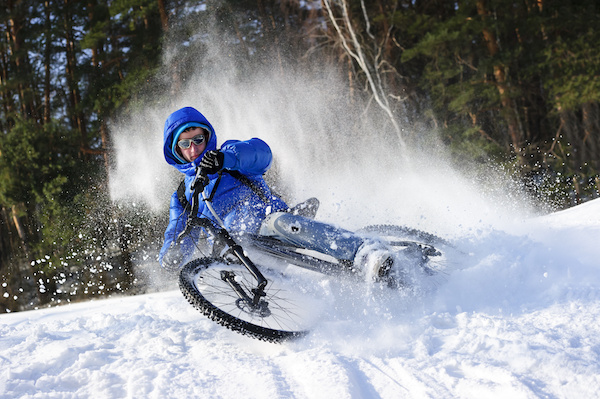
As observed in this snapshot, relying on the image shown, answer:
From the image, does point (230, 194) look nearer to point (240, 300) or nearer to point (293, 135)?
point (240, 300)

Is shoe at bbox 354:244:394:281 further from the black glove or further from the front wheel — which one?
the black glove

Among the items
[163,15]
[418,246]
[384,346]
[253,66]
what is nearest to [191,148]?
[418,246]

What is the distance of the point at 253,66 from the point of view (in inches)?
504

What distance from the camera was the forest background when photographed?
12.0 meters

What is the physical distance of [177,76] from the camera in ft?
40.1

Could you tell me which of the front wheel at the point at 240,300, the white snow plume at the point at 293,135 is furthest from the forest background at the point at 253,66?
the front wheel at the point at 240,300

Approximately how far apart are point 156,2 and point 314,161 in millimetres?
5951

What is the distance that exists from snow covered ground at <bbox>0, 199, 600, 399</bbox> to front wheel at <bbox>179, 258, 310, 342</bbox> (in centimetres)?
14

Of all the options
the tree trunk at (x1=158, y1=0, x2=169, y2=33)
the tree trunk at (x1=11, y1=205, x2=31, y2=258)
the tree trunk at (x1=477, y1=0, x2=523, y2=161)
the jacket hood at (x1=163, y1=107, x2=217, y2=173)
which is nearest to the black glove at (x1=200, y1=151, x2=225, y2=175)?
the jacket hood at (x1=163, y1=107, x2=217, y2=173)

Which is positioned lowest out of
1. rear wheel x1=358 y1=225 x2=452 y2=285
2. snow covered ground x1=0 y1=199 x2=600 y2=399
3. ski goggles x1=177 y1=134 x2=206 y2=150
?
snow covered ground x1=0 y1=199 x2=600 y2=399

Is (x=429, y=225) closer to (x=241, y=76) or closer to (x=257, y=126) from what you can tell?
(x=257, y=126)

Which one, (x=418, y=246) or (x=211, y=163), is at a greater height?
(x=211, y=163)

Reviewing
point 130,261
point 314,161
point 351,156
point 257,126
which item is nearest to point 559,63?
point 351,156

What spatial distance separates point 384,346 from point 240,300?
0.86 m
